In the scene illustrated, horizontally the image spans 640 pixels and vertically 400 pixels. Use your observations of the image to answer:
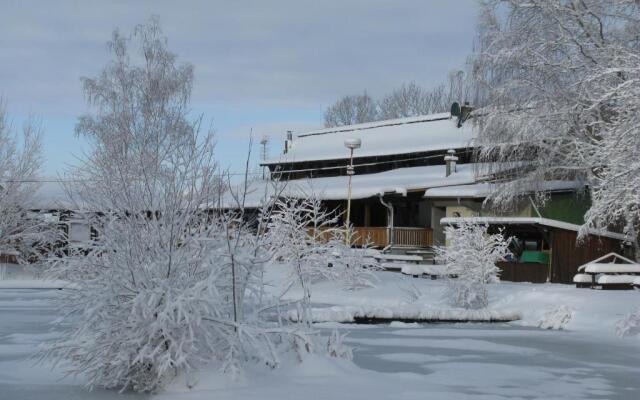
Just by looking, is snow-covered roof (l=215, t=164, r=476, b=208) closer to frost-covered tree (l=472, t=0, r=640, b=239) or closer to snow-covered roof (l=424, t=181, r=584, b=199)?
Result: snow-covered roof (l=424, t=181, r=584, b=199)

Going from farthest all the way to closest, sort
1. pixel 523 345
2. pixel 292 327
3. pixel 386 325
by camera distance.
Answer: pixel 386 325 < pixel 523 345 < pixel 292 327

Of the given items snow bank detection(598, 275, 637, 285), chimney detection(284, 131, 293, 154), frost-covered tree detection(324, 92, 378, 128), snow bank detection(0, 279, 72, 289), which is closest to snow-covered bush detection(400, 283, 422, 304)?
snow bank detection(598, 275, 637, 285)

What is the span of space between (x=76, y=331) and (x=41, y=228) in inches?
1211

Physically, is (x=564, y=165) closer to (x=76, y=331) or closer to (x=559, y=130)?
(x=559, y=130)

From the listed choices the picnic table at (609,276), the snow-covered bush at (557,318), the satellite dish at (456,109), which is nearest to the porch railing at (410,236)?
the satellite dish at (456,109)

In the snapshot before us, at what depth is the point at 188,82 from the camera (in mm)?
41844

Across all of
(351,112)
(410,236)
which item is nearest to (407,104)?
(351,112)

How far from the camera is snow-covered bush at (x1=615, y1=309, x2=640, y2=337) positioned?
19562mm

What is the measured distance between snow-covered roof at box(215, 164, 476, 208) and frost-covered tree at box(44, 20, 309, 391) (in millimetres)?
21988

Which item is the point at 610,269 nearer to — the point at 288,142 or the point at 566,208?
the point at 566,208

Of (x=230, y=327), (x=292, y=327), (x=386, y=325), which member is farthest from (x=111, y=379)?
(x=386, y=325)

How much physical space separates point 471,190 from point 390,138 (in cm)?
1461

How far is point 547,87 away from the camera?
28281 mm

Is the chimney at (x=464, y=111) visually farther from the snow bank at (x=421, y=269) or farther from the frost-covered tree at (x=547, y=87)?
the snow bank at (x=421, y=269)
